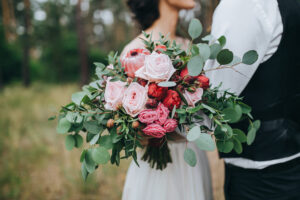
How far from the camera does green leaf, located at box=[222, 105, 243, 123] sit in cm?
96

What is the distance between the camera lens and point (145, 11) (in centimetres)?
199

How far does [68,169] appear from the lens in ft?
11.6

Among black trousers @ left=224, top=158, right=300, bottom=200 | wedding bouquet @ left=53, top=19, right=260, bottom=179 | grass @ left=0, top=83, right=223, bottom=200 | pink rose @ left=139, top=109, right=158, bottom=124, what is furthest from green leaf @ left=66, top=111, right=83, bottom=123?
grass @ left=0, top=83, right=223, bottom=200

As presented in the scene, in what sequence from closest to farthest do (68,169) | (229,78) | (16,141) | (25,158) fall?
1. (229,78)
2. (68,169)
3. (25,158)
4. (16,141)

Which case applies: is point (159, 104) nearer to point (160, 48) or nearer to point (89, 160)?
point (160, 48)

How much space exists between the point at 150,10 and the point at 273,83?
1.27 metres

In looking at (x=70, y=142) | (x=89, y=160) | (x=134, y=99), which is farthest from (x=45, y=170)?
(x=134, y=99)

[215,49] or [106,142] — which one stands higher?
[215,49]

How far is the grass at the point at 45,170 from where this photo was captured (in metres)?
3.14

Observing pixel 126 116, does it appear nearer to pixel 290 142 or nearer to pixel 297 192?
pixel 290 142

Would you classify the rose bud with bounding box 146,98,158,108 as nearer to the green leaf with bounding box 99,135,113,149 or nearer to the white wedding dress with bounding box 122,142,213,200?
the green leaf with bounding box 99,135,113,149

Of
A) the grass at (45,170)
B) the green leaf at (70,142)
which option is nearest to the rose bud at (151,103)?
the green leaf at (70,142)

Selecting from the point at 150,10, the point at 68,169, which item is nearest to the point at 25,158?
the point at 68,169

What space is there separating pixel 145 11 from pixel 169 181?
1.39 m
